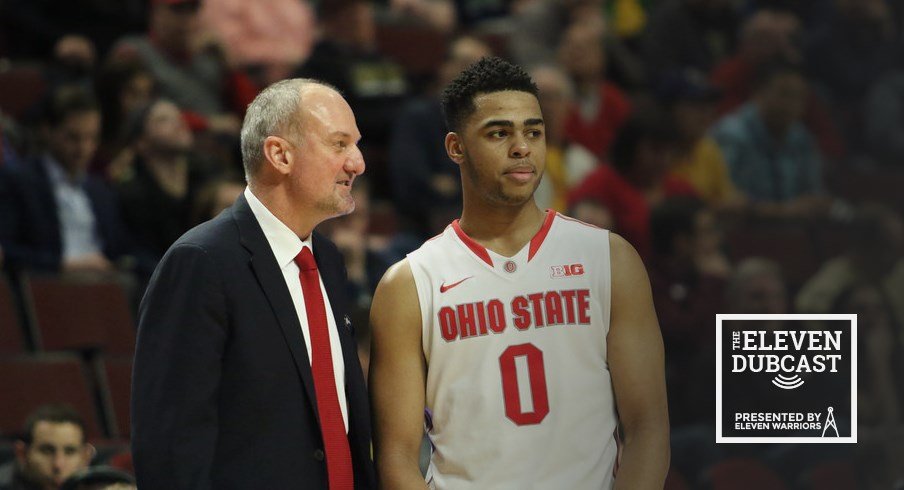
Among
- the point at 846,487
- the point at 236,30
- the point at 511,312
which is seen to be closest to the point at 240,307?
the point at 511,312

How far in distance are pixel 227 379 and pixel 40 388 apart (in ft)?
9.56

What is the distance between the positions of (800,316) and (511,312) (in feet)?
2.49

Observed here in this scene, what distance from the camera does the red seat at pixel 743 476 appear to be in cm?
421

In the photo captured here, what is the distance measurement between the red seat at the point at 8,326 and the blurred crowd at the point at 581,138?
0.16 meters

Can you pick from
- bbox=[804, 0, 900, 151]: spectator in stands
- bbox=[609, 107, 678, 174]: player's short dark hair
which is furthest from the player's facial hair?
bbox=[804, 0, 900, 151]: spectator in stands

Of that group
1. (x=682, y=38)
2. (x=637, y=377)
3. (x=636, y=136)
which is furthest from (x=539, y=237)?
(x=682, y=38)

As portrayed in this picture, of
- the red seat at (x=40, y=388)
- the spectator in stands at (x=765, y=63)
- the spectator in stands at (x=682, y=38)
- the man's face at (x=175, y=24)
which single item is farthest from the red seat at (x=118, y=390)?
the spectator in stands at (x=682, y=38)

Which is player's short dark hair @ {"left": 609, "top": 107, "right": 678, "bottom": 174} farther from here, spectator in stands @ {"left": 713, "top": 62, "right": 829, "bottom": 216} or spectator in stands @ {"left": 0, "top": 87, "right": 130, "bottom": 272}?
spectator in stands @ {"left": 0, "top": 87, "right": 130, "bottom": 272}

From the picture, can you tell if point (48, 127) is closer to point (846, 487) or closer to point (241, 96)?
point (241, 96)

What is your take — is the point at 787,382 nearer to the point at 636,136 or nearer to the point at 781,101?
the point at 636,136

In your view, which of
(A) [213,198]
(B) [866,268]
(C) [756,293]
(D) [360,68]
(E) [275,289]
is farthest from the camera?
(D) [360,68]

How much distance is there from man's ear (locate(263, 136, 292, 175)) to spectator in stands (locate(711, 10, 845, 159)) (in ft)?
19.2

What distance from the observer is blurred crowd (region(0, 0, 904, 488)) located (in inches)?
231

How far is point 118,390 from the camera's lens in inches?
235
